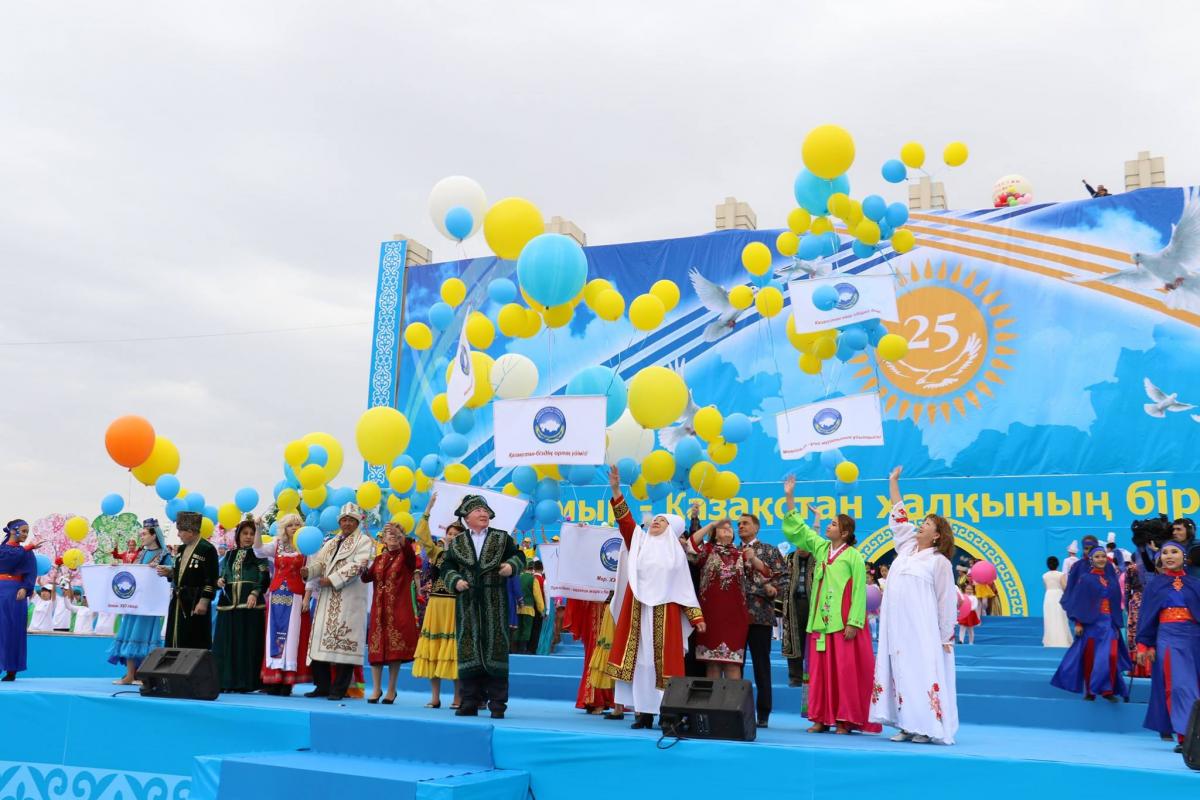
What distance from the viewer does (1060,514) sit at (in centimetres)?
1422

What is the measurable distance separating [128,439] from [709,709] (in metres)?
4.52

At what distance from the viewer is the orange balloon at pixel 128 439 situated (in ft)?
23.0

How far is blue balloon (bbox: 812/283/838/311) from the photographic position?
7.54m

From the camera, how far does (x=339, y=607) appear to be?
6.49m

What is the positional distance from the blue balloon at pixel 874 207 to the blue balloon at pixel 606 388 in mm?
2345

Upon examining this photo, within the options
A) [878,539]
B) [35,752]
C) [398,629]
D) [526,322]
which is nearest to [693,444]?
[526,322]

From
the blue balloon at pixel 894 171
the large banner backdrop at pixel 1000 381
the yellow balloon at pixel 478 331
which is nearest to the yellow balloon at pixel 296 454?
the yellow balloon at pixel 478 331

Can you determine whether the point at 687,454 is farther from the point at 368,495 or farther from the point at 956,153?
the point at 956,153

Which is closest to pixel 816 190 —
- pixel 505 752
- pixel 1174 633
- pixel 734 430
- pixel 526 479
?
pixel 734 430

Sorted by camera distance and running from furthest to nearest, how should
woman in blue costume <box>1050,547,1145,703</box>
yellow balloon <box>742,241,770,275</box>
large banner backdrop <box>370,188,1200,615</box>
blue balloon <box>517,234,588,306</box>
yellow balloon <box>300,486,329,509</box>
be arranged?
1. large banner backdrop <box>370,188,1200,615</box>
2. yellow balloon <box>742,241,770,275</box>
3. yellow balloon <box>300,486,329,509</box>
4. woman in blue costume <box>1050,547,1145,703</box>
5. blue balloon <box>517,234,588,306</box>

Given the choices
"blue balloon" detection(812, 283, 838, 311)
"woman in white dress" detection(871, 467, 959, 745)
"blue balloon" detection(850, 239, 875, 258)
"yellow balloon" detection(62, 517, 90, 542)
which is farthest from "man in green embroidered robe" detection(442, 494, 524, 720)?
"yellow balloon" detection(62, 517, 90, 542)

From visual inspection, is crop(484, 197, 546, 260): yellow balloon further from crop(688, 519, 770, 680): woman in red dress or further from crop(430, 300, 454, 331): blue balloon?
crop(688, 519, 770, 680): woman in red dress

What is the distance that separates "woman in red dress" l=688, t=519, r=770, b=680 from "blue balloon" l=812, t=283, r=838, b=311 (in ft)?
8.53

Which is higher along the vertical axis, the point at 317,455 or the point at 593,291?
the point at 593,291
